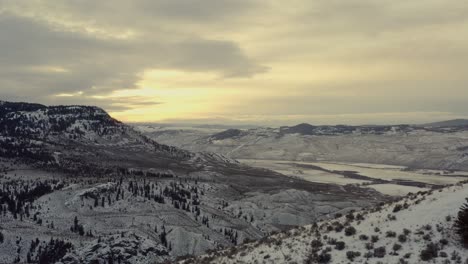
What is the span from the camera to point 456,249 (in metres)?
24.7

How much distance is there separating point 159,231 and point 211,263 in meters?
151

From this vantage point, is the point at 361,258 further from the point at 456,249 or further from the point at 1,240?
the point at 1,240

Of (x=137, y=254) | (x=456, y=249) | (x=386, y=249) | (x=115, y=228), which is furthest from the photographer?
(x=115, y=228)

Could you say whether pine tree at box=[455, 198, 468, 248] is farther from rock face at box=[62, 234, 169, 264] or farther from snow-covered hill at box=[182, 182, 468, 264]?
rock face at box=[62, 234, 169, 264]

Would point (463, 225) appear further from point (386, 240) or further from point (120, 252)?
point (120, 252)

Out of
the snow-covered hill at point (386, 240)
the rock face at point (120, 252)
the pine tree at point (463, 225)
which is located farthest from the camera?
the rock face at point (120, 252)

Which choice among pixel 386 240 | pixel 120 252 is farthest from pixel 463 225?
pixel 120 252

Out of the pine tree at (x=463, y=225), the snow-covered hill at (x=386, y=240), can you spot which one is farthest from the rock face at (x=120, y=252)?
the pine tree at (x=463, y=225)

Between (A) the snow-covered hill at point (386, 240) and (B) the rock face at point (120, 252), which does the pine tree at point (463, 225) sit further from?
(B) the rock face at point (120, 252)

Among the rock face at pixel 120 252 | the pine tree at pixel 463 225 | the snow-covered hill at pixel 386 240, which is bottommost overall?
the rock face at pixel 120 252

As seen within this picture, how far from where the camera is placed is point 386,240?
2791cm

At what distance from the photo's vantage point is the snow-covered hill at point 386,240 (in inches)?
995

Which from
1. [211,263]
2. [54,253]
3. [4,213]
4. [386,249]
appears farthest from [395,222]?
[4,213]

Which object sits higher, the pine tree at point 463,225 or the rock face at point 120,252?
the pine tree at point 463,225
